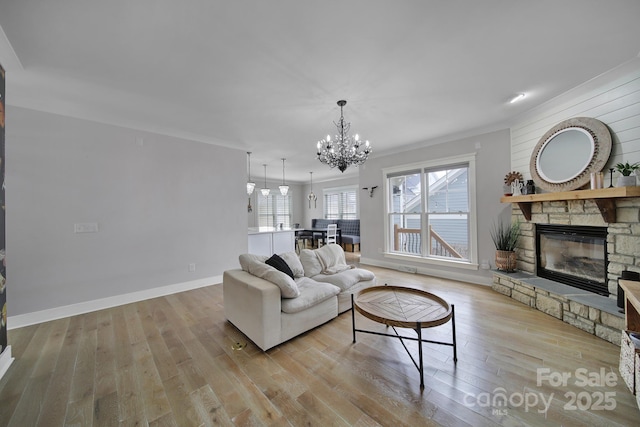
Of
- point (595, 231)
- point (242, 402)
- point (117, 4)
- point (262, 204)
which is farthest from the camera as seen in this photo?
point (262, 204)

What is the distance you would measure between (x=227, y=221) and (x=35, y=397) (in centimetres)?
314

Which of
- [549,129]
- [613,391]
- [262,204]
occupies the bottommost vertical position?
[613,391]

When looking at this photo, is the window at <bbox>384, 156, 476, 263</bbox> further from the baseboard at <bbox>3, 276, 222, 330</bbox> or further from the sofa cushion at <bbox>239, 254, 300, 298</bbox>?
the baseboard at <bbox>3, 276, 222, 330</bbox>

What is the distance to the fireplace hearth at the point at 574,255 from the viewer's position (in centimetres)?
266

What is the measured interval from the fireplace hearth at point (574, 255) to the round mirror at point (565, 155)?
2.23 feet

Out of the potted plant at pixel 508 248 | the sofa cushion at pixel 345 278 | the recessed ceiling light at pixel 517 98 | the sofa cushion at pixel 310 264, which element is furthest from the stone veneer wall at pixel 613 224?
the sofa cushion at pixel 310 264

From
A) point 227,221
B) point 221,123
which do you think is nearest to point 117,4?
point 221,123

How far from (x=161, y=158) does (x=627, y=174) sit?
583cm

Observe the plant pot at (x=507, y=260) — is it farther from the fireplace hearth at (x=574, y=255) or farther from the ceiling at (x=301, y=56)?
the ceiling at (x=301, y=56)

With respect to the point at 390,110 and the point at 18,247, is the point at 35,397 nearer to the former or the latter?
the point at 18,247

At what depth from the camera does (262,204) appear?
8.92m

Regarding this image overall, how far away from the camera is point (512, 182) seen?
11.5ft

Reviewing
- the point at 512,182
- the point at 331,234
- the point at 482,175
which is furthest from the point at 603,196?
the point at 331,234

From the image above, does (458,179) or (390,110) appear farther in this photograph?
(458,179)
